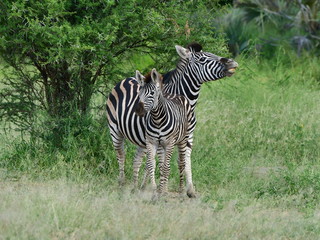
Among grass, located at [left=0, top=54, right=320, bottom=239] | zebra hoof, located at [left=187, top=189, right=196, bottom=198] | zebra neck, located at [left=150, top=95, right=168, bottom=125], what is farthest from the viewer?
zebra hoof, located at [left=187, top=189, right=196, bottom=198]

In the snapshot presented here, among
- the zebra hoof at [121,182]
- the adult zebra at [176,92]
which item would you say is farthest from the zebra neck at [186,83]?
the zebra hoof at [121,182]

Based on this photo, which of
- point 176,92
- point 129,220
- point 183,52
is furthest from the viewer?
point 176,92

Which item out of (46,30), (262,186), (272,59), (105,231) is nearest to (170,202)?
(262,186)

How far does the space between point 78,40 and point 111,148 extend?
1.72 m

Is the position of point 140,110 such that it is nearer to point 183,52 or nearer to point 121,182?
point 183,52

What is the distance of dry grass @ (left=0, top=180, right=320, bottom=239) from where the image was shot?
6.06 meters

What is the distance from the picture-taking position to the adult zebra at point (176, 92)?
28.2 feet

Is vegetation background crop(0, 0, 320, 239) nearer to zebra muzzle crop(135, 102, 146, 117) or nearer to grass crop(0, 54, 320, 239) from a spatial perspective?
grass crop(0, 54, 320, 239)

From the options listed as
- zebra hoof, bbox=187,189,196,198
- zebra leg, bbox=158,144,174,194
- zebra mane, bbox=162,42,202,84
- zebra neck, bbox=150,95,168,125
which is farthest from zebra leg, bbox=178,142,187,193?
zebra mane, bbox=162,42,202,84

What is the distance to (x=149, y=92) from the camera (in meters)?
7.78

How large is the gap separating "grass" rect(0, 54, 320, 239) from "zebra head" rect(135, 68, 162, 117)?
0.99 meters

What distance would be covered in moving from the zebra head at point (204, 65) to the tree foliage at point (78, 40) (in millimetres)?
699

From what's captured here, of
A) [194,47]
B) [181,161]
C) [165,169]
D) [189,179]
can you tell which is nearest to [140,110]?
[165,169]

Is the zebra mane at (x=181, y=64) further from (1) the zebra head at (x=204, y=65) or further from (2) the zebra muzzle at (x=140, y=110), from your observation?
(2) the zebra muzzle at (x=140, y=110)
